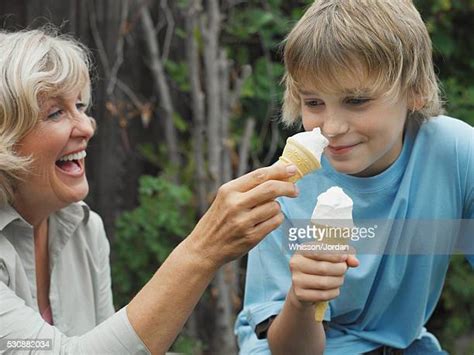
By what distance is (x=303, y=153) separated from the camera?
179cm


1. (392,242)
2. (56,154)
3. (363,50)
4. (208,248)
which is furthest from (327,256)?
(56,154)

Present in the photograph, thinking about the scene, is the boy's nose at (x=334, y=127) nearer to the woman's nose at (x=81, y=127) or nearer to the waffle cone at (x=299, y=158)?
the waffle cone at (x=299, y=158)

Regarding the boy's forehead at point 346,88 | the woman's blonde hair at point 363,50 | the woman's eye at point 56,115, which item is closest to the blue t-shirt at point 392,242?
the woman's blonde hair at point 363,50

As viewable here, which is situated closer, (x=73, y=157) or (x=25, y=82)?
(x=25, y=82)

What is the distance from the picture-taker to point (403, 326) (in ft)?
7.14

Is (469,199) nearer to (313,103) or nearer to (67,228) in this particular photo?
(313,103)

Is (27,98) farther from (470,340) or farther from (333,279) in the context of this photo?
(470,340)

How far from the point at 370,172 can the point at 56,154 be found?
2.70 feet

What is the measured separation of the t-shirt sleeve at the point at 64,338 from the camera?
189cm

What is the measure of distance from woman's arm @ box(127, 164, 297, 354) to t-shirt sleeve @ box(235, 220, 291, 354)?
35 cm

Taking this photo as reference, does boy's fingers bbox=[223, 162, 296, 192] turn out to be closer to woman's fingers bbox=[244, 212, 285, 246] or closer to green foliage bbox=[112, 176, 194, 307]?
woman's fingers bbox=[244, 212, 285, 246]

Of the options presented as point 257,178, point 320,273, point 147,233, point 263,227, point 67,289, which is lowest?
point 147,233

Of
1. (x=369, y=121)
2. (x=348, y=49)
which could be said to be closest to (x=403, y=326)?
(x=369, y=121)

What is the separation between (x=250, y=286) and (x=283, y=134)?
6.73ft
